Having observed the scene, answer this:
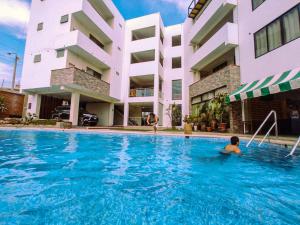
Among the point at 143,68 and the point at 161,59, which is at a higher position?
the point at 161,59

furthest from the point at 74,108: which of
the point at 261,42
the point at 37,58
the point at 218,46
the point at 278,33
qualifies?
the point at 278,33

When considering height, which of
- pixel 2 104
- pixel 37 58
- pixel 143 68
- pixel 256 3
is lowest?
pixel 2 104

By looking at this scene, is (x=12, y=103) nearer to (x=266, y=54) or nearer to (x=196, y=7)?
(x=196, y=7)

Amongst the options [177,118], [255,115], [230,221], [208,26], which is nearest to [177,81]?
[177,118]

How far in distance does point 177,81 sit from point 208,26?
24.9ft

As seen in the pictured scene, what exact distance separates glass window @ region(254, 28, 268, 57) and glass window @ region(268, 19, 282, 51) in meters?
0.31

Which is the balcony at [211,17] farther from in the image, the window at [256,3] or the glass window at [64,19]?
the glass window at [64,19]

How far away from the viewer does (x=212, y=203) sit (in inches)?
81.1

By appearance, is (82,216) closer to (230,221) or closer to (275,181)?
(230,221)

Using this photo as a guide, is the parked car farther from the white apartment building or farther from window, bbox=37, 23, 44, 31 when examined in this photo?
window, bbox=37, 23, 44, 31

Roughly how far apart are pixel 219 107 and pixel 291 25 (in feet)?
18.7

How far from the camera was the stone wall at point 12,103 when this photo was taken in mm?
17703

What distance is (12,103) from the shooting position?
18.1m

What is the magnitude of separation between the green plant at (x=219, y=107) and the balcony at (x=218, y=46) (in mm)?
3846
